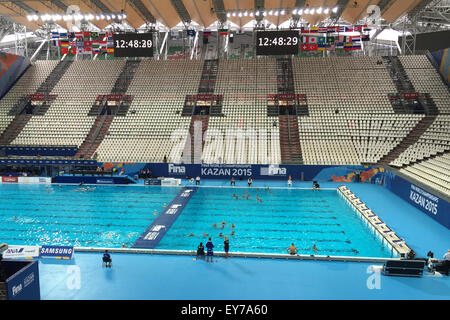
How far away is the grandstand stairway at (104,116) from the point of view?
32125 mm

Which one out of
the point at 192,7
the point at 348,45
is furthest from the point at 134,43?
the point at 348,45

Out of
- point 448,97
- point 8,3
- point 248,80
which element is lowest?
point 448,97

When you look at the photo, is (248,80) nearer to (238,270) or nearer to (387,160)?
(387,160)

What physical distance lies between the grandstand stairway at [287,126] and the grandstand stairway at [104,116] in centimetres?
1787

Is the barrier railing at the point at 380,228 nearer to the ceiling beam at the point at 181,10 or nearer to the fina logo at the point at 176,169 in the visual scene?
the fina logo at the point at 176,169

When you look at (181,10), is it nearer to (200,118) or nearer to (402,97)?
(200,118)

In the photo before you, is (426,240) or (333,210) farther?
(333,210)

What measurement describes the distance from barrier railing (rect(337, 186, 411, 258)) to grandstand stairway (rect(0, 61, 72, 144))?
113 feet

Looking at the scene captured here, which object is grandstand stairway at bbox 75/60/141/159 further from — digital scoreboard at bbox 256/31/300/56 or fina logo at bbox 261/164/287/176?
digital scoreboard at bbox 256/31/300/56

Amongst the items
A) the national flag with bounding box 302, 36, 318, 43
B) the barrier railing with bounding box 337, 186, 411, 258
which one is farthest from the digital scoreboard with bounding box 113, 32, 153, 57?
the barrier railing with bounding box 337, 186, 411, 258

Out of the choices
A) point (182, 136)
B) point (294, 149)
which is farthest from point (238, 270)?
point (182, 136)

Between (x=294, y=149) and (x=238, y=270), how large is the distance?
20523 mm

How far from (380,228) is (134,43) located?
67.7 feet

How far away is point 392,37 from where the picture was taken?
154ft
